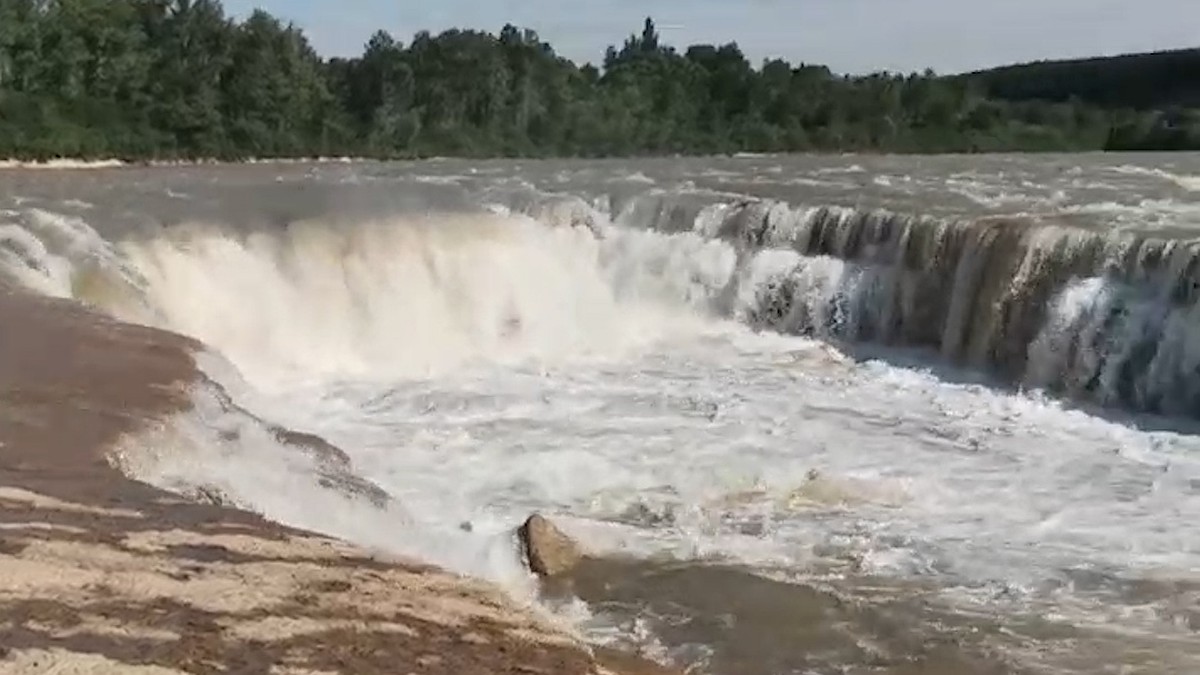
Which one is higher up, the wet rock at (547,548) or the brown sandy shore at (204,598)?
the brown sandy shore at (204,598)

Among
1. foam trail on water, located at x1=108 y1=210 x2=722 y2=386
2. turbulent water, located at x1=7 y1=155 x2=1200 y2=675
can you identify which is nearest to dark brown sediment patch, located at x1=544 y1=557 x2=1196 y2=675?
turbulent water, located at x1=7 y1=155 x2=1200 y2=675

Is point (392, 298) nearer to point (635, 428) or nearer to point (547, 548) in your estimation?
point (635, 428)

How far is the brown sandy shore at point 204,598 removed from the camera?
420 centimetres

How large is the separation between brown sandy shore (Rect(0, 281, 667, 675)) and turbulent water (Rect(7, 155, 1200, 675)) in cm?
70

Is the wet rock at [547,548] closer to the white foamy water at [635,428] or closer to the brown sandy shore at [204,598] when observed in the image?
the white foamy water at [635,428]

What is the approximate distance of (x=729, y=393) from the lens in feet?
43.3

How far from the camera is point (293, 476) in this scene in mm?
7203

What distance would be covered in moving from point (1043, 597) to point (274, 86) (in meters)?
45.6

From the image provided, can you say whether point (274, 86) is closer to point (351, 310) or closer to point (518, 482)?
point (351, 310)

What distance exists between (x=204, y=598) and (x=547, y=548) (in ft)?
9.08

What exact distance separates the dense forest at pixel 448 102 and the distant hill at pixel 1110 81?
1.12 ft

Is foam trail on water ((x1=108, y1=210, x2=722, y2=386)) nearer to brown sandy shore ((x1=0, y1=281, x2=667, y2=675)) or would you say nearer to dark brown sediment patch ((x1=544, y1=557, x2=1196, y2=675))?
dark brown sediment patch ((x1=544, y1=557, x2=1196, y2=675))

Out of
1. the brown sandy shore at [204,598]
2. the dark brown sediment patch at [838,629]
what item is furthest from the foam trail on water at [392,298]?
the brown sandy shore at [204,598]

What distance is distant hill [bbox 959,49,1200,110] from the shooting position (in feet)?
217
